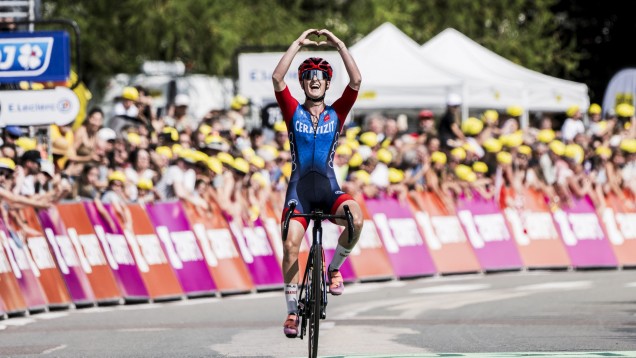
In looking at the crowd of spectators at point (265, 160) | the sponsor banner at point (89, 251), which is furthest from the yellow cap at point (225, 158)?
the sponsor banner at point (89, 251)

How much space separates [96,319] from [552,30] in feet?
99.9

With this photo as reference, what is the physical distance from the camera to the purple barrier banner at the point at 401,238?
22656 mm

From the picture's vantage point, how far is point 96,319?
17.5 metres

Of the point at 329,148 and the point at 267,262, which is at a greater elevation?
the point at 329,148

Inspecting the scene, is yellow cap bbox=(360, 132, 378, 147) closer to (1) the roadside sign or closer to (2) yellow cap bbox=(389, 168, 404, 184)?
(2) yellow cap bbox=(389, 168, 404, 184)

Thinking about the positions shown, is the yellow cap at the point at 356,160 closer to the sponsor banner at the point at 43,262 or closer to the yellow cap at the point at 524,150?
the yellow cap at the point at 524,150

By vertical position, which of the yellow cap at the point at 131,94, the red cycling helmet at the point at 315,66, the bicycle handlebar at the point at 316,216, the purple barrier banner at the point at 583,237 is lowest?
the purple barrier banner at the point at 583,237

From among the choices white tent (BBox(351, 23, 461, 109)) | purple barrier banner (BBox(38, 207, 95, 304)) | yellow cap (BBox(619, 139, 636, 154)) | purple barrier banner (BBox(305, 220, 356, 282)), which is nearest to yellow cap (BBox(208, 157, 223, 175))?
purple barrier banner (BBox(305, 220, 356, 282))

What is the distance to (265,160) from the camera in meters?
23.1

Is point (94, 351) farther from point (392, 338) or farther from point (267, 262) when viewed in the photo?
point (267, 262)

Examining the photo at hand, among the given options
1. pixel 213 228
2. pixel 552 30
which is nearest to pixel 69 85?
pixel 213 228

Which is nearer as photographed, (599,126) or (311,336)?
(311,336)

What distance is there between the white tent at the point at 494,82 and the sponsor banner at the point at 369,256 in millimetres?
7821

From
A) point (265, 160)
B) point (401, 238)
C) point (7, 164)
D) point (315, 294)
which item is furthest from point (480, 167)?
point (315, 294)
